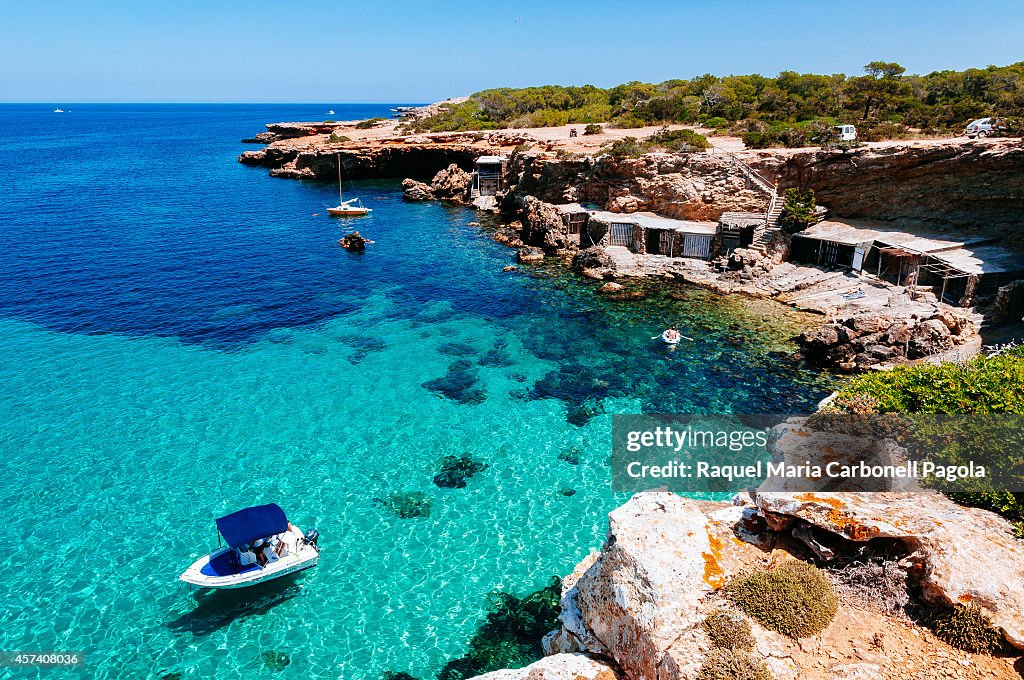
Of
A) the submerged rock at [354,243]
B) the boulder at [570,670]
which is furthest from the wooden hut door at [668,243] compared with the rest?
the boulder at [570,670]

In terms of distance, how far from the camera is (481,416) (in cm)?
2744

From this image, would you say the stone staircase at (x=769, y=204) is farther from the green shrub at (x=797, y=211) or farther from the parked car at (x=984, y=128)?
the parked car at (x=984, y=128)

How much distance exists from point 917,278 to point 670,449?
23949 millimetres

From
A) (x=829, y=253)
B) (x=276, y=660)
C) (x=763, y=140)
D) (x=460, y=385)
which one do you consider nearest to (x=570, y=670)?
(x=276, y=660)

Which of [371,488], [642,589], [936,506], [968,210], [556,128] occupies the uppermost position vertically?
[556,128]

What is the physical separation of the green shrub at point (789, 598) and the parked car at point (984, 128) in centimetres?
4576

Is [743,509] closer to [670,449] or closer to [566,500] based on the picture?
[566,500]

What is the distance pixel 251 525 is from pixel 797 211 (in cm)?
4359

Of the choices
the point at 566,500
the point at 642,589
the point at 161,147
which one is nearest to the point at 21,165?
the point at 161,147

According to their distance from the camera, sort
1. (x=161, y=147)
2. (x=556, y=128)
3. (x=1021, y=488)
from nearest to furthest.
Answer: (x=1021, y=488) < (x=556, y=128) < (x=161, y=147)

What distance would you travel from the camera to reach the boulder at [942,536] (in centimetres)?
893

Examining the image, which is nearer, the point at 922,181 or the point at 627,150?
the point at 922,181

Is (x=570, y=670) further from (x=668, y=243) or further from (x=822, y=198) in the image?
(x=822, y=198)

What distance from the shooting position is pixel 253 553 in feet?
60.1
